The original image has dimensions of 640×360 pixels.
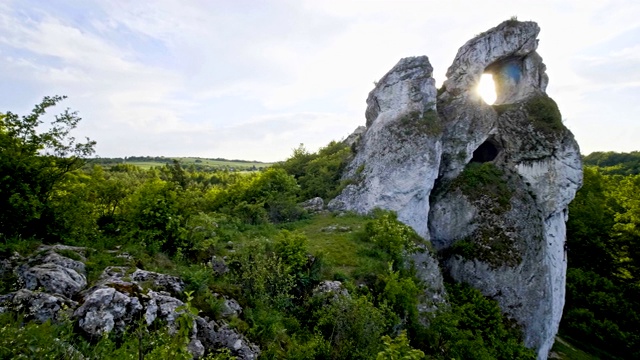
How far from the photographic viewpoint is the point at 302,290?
1121cm

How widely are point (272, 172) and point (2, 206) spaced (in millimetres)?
14295

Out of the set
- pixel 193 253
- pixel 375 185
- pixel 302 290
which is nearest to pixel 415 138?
pixel 375 185

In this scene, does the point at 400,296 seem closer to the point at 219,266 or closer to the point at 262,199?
the point at 219,266

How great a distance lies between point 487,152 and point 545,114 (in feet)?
14.6

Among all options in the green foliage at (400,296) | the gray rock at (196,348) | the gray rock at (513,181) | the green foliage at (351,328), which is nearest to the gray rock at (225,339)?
the gray rock at (196,348)

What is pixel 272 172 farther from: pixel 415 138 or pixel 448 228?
pixel 448 228

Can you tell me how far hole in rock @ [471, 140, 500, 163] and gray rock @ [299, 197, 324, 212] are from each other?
1302 cm

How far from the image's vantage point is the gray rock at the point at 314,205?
21.4 meters

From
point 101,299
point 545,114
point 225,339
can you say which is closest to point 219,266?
point 225,339

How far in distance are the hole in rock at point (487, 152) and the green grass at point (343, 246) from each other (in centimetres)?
1291

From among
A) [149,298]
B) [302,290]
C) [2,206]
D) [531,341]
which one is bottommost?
[531,341]

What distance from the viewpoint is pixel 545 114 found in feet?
81.5

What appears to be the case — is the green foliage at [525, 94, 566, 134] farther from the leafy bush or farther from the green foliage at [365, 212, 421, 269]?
the green foliage at [365, 212, 421, 269]

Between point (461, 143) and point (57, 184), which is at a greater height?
point (461, 143)
